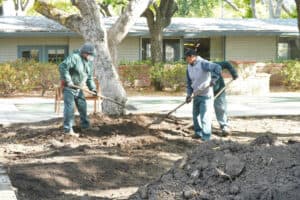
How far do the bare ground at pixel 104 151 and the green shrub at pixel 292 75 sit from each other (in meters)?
10.2

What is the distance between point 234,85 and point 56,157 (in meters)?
12.9

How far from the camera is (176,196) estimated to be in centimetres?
529

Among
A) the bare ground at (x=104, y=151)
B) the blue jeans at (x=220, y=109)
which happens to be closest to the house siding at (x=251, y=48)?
the bare ground at (x=104, y=151)

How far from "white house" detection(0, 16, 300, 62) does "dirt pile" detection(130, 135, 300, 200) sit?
19531 mm

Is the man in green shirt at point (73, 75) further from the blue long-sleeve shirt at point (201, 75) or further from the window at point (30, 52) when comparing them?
the window at point (30, 52)

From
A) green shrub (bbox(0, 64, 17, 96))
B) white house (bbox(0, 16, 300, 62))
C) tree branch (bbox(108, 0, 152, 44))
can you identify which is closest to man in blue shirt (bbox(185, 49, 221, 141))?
tree branch (bbox(108, 0, 152, 44))

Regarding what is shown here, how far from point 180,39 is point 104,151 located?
1971 cm

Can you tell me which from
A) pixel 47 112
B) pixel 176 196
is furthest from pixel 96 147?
pixel 47 112

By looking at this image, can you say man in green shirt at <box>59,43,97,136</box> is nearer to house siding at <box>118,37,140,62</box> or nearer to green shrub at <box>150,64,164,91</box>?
green shrub at <box>150,64,164,91</box>

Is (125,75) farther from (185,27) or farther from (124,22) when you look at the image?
(124,22)

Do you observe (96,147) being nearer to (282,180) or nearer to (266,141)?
(266,141)

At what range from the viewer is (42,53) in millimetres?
26250

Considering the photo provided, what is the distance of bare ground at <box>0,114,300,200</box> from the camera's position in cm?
705

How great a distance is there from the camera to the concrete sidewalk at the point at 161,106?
1416 cm
